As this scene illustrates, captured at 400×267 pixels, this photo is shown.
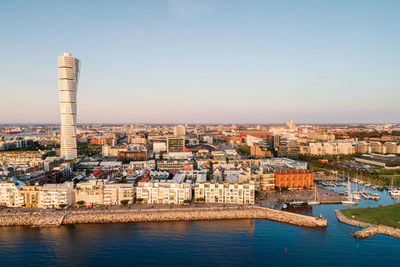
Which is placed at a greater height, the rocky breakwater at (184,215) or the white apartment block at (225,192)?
the white apartment block at (225,192)

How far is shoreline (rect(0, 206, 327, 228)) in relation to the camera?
50.9 ft

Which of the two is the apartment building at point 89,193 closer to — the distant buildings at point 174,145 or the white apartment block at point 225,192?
the white apartment block at point 225,192

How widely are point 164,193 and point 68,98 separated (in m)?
21.3

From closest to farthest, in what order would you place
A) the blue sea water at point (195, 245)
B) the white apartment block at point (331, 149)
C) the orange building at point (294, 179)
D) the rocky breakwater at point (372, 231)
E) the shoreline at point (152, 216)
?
1. the blue sea water at point (195, 245)
2. the rocky breakwater at point (372, 231)
3. the shoreline at point (152, 216)
4. the orange building at point (294, 179)
5. the white apartment block at point (331, 149)

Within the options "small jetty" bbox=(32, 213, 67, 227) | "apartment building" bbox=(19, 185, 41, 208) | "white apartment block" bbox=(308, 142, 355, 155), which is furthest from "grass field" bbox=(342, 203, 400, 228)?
"white apartment block" bbox=(308, 142, 355, 155)

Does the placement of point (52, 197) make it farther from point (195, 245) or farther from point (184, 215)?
point (195, 245)

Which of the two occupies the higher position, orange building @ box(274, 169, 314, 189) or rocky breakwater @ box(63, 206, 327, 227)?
orange building @ box(274, 169, 314, 189)

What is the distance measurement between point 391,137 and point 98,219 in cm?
6082

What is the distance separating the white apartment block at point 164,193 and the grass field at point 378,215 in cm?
908

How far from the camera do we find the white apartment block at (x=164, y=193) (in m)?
18.1

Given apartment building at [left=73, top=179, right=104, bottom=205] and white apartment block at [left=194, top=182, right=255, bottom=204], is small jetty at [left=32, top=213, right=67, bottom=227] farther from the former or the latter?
white apartment block at [left=194, top=182, right=255, bottom=204]

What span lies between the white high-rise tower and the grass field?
1132 inches

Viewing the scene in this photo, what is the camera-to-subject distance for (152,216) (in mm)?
16203

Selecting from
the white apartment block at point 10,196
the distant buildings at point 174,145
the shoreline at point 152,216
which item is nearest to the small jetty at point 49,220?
the shoreline at point 152,216
